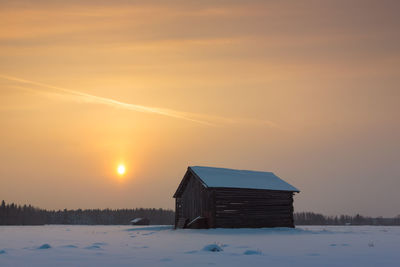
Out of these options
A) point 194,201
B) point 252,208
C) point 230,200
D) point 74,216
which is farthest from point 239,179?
point 74,216

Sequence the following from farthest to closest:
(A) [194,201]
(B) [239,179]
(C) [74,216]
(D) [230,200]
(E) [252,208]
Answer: (C) [74,216] < (B) [239,179] < (A) [194,201] < (E) [252,208] < (D) [230,200]

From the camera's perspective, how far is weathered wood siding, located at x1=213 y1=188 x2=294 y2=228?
3747 cm

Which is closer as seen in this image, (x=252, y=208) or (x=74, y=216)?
(x=252, y=208)

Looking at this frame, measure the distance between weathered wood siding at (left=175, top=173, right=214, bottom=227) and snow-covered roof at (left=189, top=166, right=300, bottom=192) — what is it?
970mm

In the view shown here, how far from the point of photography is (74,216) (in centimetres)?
12194

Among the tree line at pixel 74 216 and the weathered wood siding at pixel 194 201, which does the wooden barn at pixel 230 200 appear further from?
the tree line at pixel 74 216

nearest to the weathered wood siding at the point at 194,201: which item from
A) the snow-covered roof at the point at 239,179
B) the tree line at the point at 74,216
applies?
the snow-covered roof at the point at 239,179

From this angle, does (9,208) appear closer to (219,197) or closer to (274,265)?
(219,197)

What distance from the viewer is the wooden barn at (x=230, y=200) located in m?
37.4

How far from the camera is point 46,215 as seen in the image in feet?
410

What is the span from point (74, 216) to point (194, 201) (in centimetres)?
9158

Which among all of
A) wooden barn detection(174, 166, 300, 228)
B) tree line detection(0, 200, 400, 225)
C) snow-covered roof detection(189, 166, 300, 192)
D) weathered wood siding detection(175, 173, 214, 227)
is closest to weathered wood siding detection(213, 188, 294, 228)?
wooden barn detection(174, 166, 300, 228)

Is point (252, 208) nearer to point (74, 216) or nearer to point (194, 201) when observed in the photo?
point (194, 201)

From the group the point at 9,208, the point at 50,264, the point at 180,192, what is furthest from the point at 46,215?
the point at 50,264
